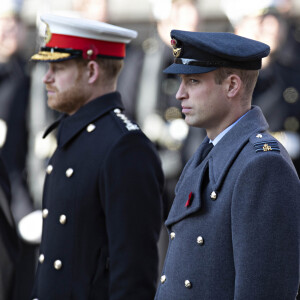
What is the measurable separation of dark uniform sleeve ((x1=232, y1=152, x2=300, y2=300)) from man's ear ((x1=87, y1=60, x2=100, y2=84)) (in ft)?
4.52

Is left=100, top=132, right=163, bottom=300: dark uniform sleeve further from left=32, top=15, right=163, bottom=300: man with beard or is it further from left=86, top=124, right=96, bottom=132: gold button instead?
A: left=86, top=124, right=96, bottom=132: gold button

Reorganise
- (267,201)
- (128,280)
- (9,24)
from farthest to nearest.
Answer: (9,24), (128,280), (267,201)

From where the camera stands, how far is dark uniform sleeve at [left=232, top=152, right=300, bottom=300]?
106 inches

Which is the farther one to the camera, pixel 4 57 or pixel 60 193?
pixel 4 57

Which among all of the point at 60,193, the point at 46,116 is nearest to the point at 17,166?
the point at 46,116

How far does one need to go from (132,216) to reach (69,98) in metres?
0.66

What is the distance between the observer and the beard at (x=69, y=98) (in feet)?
12.8

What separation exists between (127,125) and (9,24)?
11.8 feet

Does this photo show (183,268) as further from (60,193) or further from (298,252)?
(60,193)

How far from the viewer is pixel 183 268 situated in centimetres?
296

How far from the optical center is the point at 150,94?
21.3ft

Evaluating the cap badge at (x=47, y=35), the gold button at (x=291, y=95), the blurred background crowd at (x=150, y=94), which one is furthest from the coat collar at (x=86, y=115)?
the gold button at (x=291, y=95)

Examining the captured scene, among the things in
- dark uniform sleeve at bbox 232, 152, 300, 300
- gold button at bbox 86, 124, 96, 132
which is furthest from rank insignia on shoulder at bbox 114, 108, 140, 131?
dark uniform sleeve at bbox 232, 152, 300, 300

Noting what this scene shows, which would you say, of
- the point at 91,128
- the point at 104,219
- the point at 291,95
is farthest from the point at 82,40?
the point at 291,95
